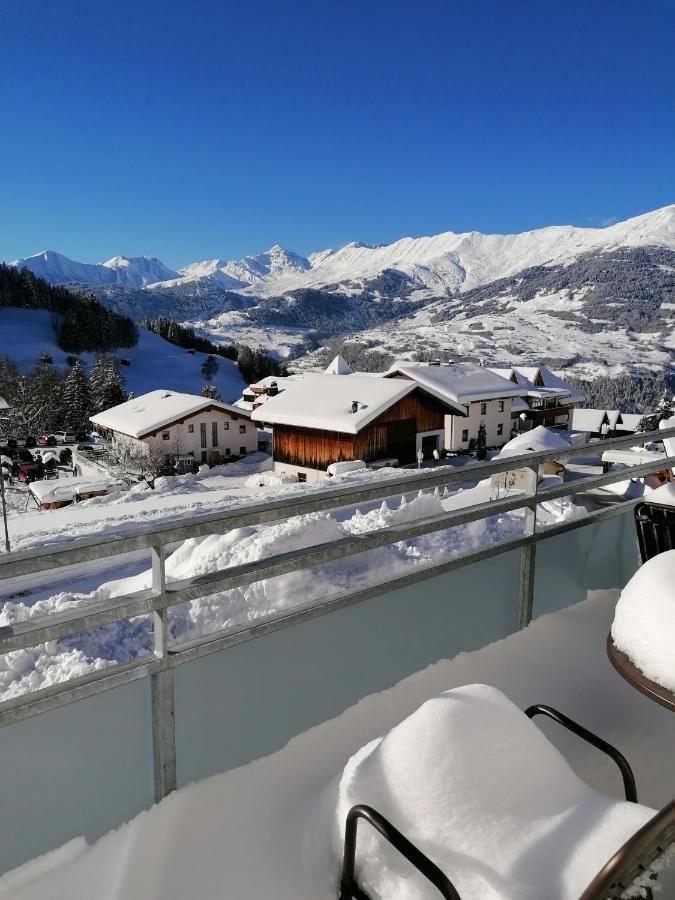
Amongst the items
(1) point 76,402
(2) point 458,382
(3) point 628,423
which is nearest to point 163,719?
(2) point 458,382

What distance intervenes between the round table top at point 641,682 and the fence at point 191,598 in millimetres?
901

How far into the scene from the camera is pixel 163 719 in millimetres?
2045

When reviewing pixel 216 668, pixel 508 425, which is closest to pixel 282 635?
pixel 216 668

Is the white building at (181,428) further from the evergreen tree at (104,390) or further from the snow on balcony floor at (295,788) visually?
the snow on balcony floor at (295,788)

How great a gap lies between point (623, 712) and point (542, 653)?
50 centimetres

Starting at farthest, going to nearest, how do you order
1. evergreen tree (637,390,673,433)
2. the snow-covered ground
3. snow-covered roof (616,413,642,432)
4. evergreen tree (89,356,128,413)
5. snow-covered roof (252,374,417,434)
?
the snow-covered ground < evergreen tree (89,356,128,413) < snow-covered roof (616,413,642,432) < evergreen tree (637,390,673,433) < snow-covered roof (252,374,417,434)

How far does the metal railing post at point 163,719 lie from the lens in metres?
1.97

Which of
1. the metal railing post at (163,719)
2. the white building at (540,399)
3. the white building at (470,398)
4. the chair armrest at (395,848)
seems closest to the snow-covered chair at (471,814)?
the chair armrest at (395,848)

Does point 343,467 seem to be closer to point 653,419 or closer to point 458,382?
point 458,382

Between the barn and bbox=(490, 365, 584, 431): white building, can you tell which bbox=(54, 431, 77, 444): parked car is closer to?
the barn

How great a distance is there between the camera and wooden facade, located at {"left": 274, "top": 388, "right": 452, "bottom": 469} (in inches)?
1181

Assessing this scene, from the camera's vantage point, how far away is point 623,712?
2709 mm

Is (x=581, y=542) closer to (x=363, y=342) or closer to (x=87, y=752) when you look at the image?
(x=87, y=752)

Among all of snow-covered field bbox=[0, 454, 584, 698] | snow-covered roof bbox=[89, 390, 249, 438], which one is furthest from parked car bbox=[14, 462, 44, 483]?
snow-covered field bbox=[0, 454, 584, 698]
